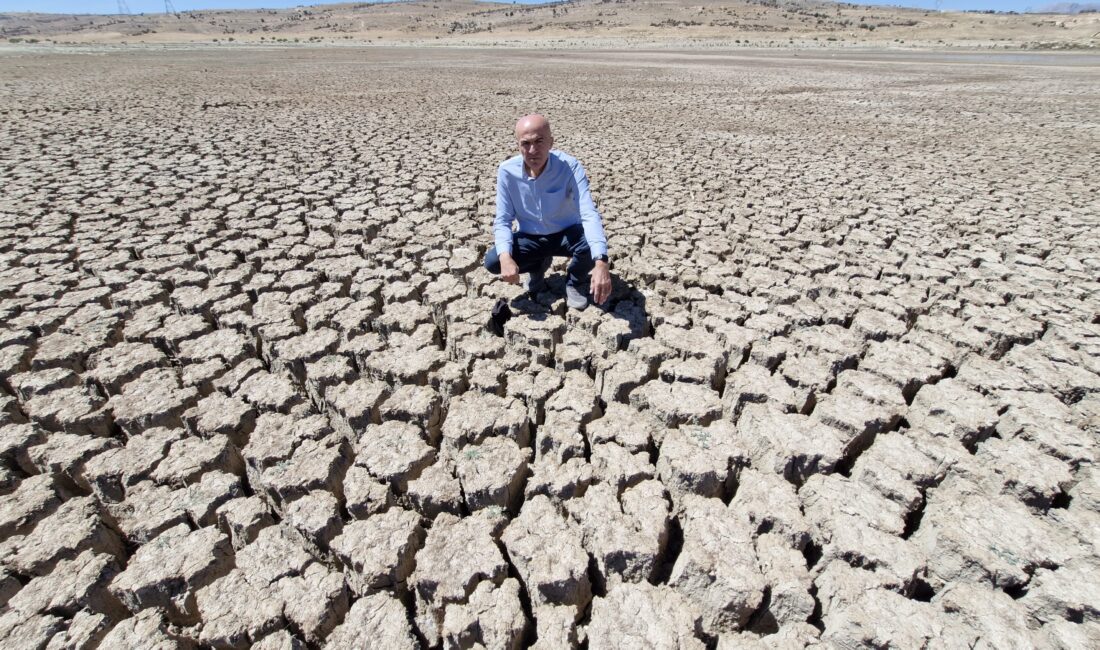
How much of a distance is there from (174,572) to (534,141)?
212 cm

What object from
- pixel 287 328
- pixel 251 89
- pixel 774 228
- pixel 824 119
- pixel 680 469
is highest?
pixel 251 89

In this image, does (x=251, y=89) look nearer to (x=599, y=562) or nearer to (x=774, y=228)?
(x=774, y=228)

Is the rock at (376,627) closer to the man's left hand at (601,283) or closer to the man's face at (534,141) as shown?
the man's left hand at (601,283)

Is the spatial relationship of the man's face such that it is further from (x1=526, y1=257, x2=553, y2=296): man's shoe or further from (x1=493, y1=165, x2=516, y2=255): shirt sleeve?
(x1=526, y1=257, x2=553, y2=296): man's shoe

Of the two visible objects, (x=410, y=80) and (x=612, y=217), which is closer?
(x=612, y=217)

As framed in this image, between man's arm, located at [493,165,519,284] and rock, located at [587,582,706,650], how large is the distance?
1532 millimetres

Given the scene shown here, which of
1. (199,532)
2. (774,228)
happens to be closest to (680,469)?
(199,532)

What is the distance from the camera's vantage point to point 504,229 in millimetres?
2688

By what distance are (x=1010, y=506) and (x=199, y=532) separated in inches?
97.0

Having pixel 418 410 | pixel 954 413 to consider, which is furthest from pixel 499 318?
pixel 954 413

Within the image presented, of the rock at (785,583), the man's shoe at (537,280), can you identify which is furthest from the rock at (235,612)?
the man's shoe at (537,280)

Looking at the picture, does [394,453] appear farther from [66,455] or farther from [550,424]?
[66,455]

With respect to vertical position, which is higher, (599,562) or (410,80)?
(410,80)

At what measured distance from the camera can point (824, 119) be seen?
8156mm
